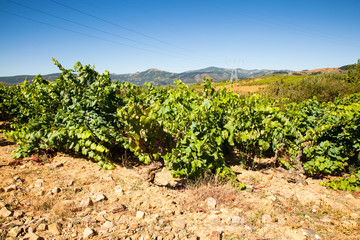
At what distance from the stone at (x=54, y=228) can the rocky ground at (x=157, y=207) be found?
10 mm

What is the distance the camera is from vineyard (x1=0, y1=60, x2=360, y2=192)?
3.31 metres

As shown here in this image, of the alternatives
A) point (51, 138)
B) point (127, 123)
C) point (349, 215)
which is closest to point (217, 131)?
point (127, 123)

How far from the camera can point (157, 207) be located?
9.07 ft

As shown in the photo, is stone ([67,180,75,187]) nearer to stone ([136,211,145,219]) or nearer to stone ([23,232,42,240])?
stone ([23,232,42,240])

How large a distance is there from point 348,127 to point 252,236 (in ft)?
9.81

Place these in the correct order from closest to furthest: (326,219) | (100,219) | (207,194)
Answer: (100,219) < (326,219) < (207,194)

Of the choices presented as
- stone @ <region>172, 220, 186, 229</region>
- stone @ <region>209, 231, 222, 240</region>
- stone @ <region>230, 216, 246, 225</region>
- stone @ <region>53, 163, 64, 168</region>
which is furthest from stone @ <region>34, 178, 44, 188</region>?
stone @ <region>230, 216, 246, 225</region>

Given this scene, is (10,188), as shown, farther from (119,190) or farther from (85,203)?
(119,190)

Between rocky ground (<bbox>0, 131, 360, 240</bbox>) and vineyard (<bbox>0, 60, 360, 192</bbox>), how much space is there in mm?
339

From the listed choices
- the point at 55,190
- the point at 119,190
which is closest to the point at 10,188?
the point at 55,190

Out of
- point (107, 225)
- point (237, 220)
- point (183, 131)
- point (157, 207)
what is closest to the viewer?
point (107, 225)

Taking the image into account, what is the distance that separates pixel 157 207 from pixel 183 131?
1310 mm

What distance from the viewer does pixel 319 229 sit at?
2.36m

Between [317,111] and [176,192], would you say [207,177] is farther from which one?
[317,111]
